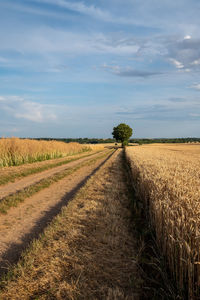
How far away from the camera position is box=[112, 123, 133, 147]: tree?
3723 inches

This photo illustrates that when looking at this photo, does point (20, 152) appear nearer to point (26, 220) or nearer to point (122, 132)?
point (26, 220)

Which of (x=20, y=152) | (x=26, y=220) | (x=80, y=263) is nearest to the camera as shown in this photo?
(x=80, y=263)

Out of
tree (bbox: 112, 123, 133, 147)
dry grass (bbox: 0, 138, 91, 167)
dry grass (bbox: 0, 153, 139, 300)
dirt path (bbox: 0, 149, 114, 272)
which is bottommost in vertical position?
dirt path (bbox: 0, 149, 114, 272)

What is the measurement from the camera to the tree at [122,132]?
94562mm

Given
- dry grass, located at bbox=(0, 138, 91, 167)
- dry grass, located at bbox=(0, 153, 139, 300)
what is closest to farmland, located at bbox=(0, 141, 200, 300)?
dry grass, located at bbox=(0, 153, 139, 300)

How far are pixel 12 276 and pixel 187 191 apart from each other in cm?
403

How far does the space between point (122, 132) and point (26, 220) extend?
8915 centimetres

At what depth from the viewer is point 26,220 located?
22.9 ft

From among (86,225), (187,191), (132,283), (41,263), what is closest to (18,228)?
(86,225)

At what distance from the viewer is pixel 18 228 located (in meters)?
6.34

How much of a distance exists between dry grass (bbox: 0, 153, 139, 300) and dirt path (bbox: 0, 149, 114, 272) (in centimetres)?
51

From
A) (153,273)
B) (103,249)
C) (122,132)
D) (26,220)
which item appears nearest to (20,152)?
(26,220)

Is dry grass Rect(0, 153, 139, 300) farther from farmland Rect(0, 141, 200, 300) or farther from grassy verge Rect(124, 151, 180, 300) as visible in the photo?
grassy verge Rect(124, 151, 180, 300)

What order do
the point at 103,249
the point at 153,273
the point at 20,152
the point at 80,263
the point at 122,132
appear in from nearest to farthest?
the point at 153,273, the point at 80,263, the point at 103,249, the point at 20,152, the point at 122,132
